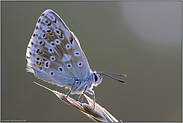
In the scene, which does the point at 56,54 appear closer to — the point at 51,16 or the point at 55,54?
the point at 55,54

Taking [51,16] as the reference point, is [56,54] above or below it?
below

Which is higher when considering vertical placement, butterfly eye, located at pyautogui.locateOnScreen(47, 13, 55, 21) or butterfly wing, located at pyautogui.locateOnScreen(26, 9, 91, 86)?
butterfly eye, located at pyautogui.locateOnScreen(47, 13, 55, 21)

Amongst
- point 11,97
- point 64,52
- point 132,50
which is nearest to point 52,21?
point 64,52

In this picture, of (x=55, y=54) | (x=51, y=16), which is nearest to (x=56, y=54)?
(x=55, y=54)

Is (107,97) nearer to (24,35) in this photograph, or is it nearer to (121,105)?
(121,105)

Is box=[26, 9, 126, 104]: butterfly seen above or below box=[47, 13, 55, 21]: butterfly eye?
below

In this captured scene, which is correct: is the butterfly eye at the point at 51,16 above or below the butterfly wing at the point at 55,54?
above
